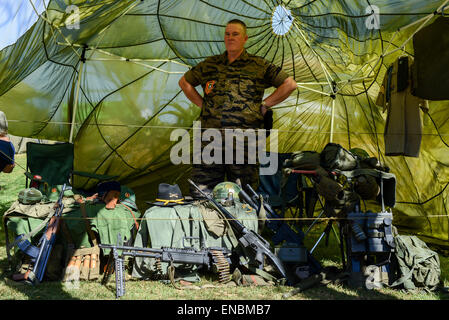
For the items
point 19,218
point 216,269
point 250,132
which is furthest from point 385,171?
point 19,218

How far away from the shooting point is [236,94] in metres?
5.17

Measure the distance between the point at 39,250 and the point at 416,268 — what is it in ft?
11.5

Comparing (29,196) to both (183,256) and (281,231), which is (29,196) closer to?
(183,256)

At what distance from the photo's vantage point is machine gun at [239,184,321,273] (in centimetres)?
453

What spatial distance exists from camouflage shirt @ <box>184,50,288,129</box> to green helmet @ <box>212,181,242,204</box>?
0.69 metres

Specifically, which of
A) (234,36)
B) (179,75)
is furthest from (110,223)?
(179,75)

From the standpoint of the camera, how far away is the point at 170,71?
6.99m

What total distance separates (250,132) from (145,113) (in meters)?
2.39

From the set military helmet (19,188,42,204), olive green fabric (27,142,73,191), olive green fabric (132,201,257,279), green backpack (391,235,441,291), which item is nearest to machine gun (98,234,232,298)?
olive green fabric (132,201,257,279)

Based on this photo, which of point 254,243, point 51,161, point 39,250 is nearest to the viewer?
point 39,250

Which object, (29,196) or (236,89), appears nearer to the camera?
(29,196)

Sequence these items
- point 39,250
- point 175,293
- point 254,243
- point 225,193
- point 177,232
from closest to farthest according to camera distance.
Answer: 1. point 175,293
2. point 39,250
3. point 254,243
4. point 177,232
5. point 225,193

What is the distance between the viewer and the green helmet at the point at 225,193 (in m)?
4.86

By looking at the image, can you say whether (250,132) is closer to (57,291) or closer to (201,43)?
(201,43)
